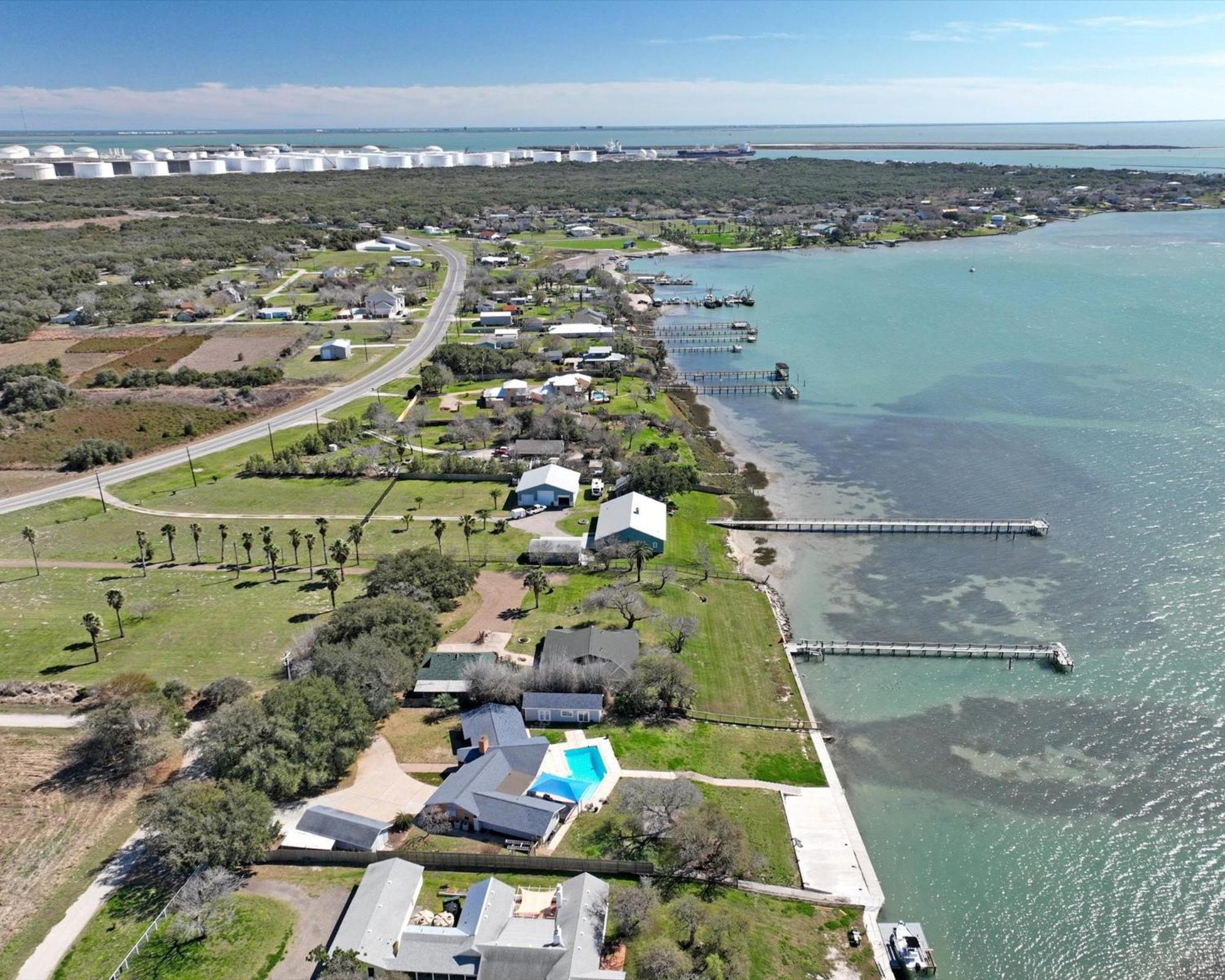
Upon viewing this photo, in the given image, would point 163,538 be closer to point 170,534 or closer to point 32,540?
point 170,534

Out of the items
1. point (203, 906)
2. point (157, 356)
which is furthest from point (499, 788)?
point (157, 356)

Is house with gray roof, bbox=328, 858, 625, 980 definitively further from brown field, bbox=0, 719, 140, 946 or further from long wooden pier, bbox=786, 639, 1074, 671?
long wooden pier, bbox=786, 639, 1074, 671

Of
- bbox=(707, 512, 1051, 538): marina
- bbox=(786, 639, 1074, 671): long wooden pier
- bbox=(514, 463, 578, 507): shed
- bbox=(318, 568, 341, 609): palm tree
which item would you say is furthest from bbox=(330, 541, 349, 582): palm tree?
bbox=(786, 639, 1074, 671): long wooden pier

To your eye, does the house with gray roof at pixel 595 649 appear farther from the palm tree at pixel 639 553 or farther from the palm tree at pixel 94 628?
the palm tree at pixel 94 628

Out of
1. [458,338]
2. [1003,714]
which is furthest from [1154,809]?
[458,338]

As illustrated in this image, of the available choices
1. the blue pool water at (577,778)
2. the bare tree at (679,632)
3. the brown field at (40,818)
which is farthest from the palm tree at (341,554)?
the blue pool water at (577,778)

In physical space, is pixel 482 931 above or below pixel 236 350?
below
